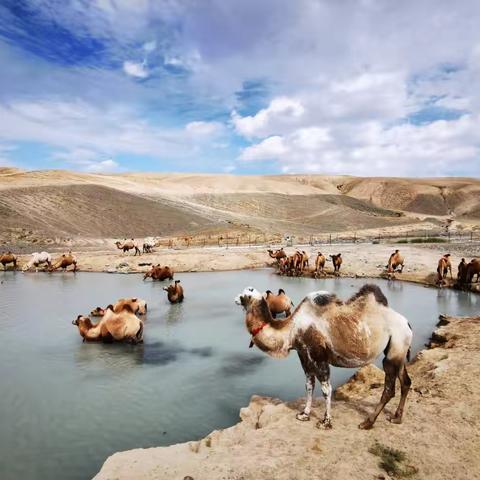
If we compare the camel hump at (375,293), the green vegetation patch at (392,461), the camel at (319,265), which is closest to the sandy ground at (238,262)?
the camel at (319,265)

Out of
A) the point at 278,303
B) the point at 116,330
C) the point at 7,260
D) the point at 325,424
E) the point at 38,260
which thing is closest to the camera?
the point at 325,424

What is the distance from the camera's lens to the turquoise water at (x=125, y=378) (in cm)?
929

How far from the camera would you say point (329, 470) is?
660 centimetres

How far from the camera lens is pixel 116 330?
50.7 ft

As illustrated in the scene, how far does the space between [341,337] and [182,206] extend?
253 ft

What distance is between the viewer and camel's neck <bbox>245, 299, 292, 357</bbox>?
8422 millimetres

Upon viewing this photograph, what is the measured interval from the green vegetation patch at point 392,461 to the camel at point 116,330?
9.93 meters

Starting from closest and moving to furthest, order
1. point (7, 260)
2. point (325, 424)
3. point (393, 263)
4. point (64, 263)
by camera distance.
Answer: point (325, 424), point (393, 263), point (64, 263), point (7, 260)

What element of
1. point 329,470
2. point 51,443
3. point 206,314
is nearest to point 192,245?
point 206,314

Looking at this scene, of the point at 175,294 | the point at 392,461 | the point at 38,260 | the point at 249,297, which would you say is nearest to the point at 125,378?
the point at 249,297

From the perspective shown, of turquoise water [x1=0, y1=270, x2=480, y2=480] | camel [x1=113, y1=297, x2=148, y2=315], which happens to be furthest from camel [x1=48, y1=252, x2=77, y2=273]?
camel [x1=113, y1=297, x2=148, y2=315]

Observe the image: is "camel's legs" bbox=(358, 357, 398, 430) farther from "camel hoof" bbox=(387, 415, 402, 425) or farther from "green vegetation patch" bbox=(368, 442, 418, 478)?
"green vegetation patch" bbox=(368, 442, 418, 478)

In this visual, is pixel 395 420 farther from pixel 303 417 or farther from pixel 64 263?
pixel 64 263

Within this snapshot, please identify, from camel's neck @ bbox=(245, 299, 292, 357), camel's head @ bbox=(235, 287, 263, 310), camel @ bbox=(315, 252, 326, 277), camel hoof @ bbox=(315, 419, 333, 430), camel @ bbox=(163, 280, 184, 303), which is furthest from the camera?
camel @ bbox=(315, 252, 326, 277)
